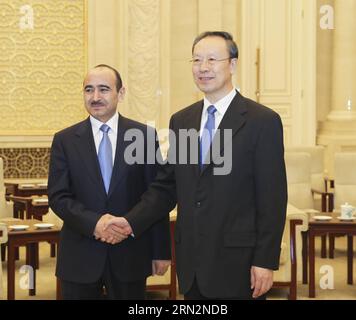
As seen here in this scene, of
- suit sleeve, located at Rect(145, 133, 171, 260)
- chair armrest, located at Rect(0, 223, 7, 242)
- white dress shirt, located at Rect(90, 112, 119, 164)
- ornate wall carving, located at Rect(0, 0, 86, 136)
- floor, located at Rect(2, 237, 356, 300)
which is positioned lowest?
floor, located at Rect(2, 237, 356, 300)

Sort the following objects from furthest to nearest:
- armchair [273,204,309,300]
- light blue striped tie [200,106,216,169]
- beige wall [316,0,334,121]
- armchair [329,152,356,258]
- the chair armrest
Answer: beige wall [316,0,334,121], armchair [329,152,356,258], armchair [273,204,309,300], the chair armrest, light blue striped tie [200,106,216,169]

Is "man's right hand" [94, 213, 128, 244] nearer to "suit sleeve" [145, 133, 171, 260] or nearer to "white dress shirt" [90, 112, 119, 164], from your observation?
"suit sleeve" [145, 133, 171, 260]

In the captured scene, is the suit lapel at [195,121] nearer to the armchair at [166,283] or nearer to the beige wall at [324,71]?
the armchair at [166,283]

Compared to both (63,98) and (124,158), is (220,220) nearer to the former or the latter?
(124,158)

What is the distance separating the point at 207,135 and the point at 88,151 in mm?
582

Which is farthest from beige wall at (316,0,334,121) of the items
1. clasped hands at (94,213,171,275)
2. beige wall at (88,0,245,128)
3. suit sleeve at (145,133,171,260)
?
clasped hands at (94,213,171,275)

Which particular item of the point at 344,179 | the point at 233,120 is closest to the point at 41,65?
the point at 344,179

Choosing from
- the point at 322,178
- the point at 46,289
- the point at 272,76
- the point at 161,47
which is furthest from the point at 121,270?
the point at 272,76

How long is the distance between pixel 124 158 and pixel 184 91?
7689mm

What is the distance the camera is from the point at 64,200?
315 centimetres

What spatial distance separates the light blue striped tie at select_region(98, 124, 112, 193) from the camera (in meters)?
3.22

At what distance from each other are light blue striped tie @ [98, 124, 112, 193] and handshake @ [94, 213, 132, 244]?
0.18 meters

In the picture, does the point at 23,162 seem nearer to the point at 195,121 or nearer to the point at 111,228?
the point at 111,228

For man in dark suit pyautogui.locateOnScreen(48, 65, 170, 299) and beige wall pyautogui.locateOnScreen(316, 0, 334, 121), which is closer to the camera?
man in dark suit pyautogui.locateOnScreen(48, 65, 170, 299)
